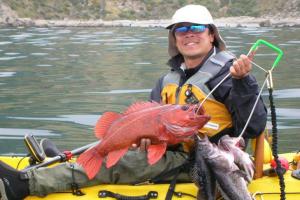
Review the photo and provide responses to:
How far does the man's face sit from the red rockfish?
76cm

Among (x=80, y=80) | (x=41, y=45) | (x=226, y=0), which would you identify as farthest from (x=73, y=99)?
(x=226, y=0)

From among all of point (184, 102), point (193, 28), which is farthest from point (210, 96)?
point (193, 28)

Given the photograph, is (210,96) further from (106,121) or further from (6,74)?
(6,74)

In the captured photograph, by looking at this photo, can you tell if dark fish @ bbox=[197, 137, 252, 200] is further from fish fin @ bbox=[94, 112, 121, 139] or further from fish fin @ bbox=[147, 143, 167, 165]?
fish fin @ bbox=[94, 112, 121, 139]

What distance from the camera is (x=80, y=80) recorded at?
1623 centimetres

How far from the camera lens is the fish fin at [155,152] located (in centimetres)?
437

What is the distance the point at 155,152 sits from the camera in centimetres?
440

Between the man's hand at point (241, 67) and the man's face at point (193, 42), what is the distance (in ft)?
2.58

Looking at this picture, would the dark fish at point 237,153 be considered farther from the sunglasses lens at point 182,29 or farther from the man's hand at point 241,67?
the sunglasses lens at point 182,29

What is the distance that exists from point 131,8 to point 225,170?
71.4 meters

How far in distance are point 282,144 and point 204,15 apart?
13.3 feet

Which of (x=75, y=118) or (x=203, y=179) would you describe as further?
(x=75, y=118)

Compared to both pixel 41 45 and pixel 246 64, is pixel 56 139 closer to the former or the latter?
pixel 246 64

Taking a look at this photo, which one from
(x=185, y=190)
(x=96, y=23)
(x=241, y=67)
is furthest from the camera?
(x=96, y=23)
